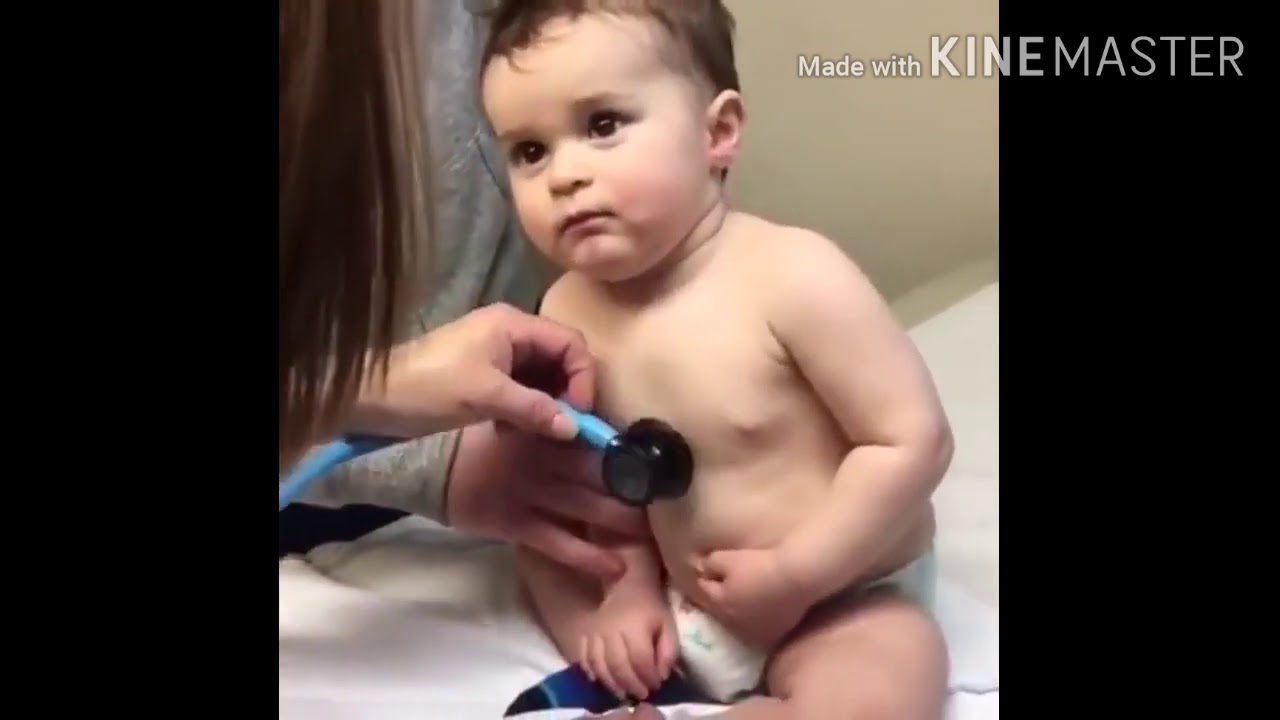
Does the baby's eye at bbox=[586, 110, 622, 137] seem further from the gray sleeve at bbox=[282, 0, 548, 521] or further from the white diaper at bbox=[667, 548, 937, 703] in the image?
the white diaper at bbox=[667, 548, 937, 703]

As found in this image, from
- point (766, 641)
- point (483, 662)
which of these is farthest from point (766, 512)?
point (483, 662)

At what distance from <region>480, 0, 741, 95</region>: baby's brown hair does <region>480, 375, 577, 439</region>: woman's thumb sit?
15 centimetres

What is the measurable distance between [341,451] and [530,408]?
97 mm

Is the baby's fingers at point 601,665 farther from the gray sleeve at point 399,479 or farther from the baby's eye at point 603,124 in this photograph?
the baby's eye at point 603,124

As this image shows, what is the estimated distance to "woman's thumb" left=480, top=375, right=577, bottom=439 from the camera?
2.16 feet

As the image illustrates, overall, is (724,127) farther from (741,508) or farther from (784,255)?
(741,508)

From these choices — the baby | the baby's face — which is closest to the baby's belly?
the baby

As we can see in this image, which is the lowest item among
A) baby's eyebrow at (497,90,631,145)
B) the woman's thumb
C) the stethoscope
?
the stethoscope

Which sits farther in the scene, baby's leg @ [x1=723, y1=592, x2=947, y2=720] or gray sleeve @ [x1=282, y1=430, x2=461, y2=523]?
gray sleeve @ [x1=282, y1=430, x2=461, y2=523]

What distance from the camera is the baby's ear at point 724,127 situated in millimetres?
638

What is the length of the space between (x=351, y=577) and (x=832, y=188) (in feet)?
1.06
